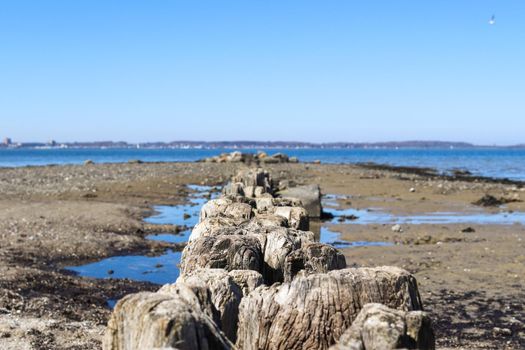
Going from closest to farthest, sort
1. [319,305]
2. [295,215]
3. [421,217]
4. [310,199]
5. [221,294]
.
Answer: [319,305] < [221,294] < [295,215] < [310,199] < [421,217]

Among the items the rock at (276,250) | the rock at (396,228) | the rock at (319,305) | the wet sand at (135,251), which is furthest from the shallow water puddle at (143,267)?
the rock at (319,305)

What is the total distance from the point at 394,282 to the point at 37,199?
24.2 m

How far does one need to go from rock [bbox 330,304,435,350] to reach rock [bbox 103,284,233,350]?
61cm

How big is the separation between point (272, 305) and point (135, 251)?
11774 millimetres

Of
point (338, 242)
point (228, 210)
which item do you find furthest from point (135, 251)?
point (228, 210)

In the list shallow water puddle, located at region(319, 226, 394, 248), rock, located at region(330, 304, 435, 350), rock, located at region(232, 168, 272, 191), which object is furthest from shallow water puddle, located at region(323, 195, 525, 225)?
rock, located at region(330, 304, 435, 350)

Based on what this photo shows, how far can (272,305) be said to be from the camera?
3.71 meters

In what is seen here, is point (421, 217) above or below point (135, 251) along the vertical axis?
below

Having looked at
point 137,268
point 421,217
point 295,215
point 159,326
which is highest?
point 159,326

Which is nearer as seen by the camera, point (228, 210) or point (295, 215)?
point (228, 210)

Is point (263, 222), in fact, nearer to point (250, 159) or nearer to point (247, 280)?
point (247, 280)

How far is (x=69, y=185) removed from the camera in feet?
109

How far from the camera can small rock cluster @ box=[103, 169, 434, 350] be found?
2.93 m

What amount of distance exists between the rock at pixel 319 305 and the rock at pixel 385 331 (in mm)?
378
